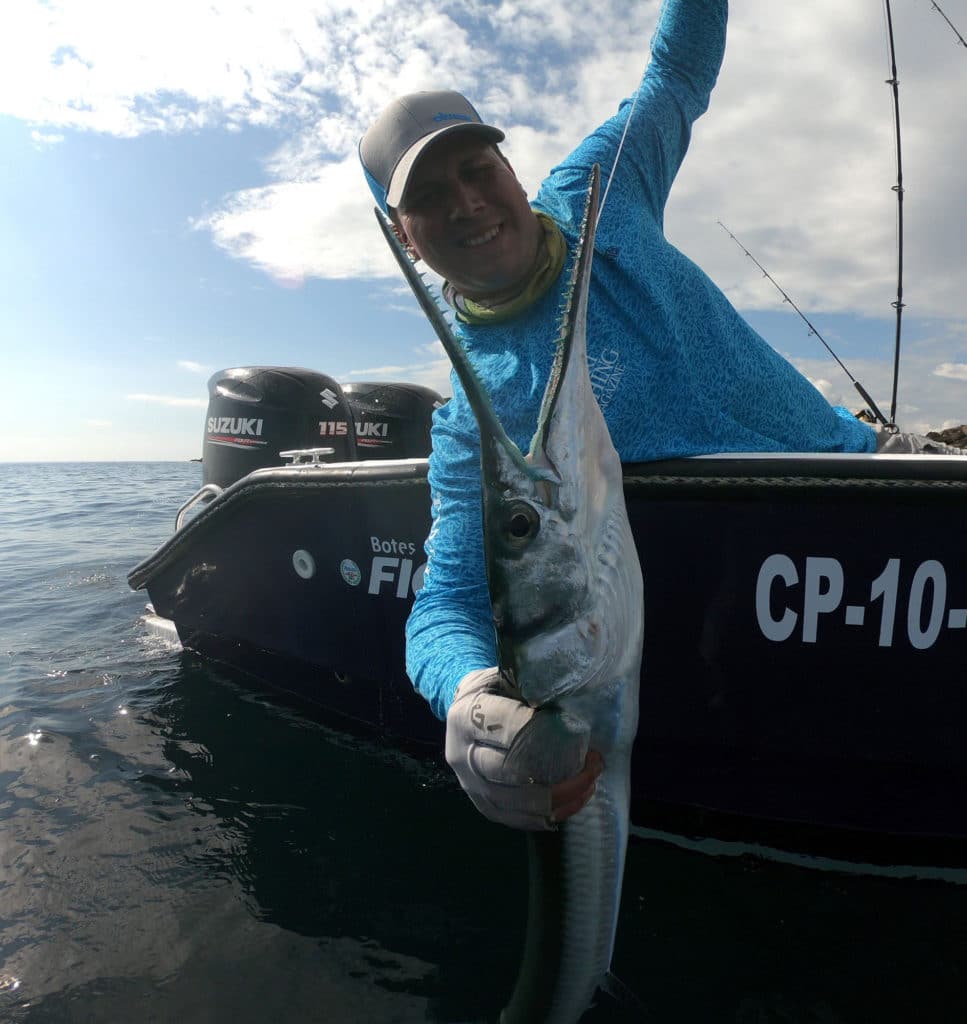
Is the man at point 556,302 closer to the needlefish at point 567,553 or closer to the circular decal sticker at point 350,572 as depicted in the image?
the needlefish at point 567,553

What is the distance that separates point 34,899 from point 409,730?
151 centimetres

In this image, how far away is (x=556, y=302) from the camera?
1932 mm

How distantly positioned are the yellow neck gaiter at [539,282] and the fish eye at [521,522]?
0.95 metres

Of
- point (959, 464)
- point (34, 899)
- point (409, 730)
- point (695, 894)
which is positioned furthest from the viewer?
point (409, 730)

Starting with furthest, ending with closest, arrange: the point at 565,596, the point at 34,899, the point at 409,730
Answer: the point at 409,730, the point at 34,899, the point at 565,596

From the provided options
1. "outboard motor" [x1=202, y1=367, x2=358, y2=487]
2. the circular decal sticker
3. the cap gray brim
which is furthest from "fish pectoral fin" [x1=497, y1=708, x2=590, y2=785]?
"outboard motor" [x1=202, y1=367, x2=358, y2=487]

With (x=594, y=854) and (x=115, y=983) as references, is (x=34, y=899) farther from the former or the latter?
(x=594, y=854)

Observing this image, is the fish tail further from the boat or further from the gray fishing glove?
the boat

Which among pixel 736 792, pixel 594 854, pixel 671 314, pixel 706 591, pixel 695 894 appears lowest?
pixel 695 894

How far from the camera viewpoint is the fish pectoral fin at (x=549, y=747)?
1243 millimetres

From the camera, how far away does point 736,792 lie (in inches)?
93.3

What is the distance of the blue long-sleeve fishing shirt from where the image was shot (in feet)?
6.29

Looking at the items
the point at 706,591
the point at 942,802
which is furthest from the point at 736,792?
the point at 706,591

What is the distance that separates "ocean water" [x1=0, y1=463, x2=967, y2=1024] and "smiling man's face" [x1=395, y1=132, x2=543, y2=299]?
199 centimetres
